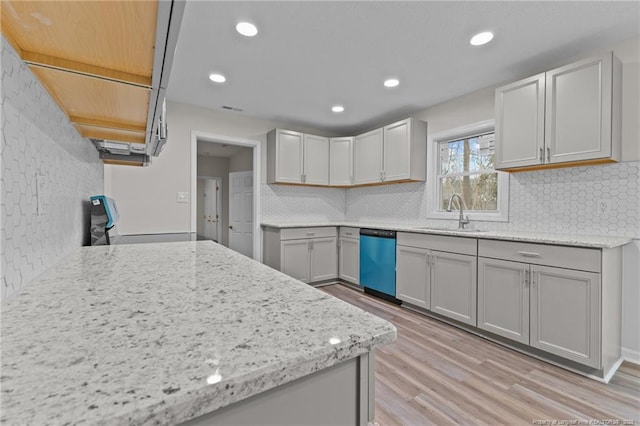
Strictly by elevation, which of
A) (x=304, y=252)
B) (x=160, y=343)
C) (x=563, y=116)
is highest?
(x=563, y=116)

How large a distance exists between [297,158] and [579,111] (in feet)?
9.96

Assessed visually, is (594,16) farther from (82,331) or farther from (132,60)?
(82,331)

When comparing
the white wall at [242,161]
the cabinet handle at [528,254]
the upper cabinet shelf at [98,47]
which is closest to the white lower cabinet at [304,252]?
the white wall at [242,161]

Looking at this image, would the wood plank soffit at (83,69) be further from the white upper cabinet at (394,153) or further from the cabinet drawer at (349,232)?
the cabinet drawer at (349,232)

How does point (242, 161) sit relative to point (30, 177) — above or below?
above

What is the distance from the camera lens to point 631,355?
82.0 inches

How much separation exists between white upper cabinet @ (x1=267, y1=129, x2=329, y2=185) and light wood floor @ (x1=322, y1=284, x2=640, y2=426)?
8.60 ft

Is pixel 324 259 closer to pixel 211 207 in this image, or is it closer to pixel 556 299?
pixel 556 299

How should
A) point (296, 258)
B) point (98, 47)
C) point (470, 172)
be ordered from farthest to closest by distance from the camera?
point (296, 258), point (470, 172), point (98, 47)

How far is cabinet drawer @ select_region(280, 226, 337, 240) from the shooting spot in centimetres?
380

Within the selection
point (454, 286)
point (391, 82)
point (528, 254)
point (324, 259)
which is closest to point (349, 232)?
point (324, 259)

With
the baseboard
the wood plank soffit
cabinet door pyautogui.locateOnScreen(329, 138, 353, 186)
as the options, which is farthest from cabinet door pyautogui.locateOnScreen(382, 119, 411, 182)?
the wood plank soffit

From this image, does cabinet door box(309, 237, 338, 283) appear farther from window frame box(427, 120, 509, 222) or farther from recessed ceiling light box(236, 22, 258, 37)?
recessed ceiling light box(236, 22, 258, 37)

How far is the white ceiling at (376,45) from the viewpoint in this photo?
1.84 meters
